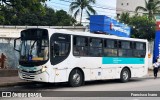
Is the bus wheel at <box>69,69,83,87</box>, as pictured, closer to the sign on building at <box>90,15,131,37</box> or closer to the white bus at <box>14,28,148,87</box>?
the white bus at <box>14,28,148,87</box>

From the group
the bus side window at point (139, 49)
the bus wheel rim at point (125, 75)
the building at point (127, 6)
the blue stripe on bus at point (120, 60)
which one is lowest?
the bus wheel rim at point (125, 75)

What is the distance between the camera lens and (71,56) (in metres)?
18.5

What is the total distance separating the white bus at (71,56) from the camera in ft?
56.6

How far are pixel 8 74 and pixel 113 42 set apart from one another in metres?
7.18

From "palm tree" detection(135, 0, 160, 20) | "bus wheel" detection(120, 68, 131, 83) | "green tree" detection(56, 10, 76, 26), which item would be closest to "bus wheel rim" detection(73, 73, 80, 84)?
"bus wheel" detection(120, 68, 131, 83)

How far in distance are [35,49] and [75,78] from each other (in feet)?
8.86

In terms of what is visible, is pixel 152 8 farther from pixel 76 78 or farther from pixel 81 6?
pixel 76 78

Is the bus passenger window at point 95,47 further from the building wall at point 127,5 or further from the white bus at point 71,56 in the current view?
the building wall at point 127,5

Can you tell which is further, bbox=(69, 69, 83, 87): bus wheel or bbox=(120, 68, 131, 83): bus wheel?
bbox=(120, 68, 131, 83): bus wheel

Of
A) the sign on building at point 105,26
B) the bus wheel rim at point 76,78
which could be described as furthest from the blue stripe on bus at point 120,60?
the sign on building at point 105,26

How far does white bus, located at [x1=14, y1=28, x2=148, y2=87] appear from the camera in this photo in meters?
17.3

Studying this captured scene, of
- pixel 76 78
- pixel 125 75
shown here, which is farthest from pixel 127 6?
pixel 76 78

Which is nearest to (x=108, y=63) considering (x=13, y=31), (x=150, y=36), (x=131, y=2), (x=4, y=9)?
(x=4, y=9)

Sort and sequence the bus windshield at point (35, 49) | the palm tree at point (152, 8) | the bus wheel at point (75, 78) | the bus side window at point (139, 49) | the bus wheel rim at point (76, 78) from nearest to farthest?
the bus windshield at point (35, 49) < the bus wheel at point (75, 78) < the bus wheel rim at point (76, 78) < the bus side window at point (139, 49) < the palm tree at point (152, 8)
